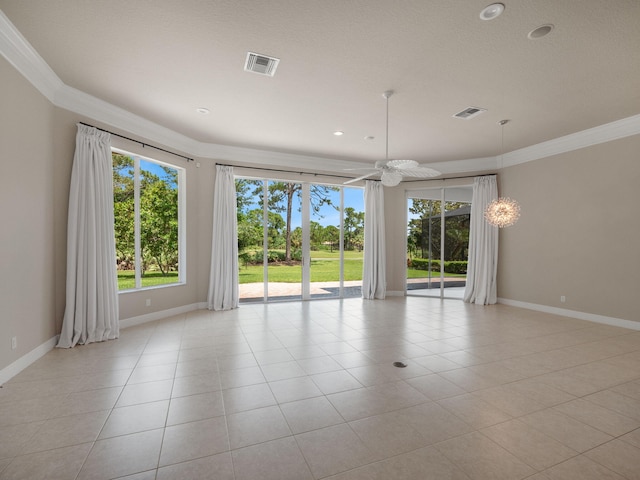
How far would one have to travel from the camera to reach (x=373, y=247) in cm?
716

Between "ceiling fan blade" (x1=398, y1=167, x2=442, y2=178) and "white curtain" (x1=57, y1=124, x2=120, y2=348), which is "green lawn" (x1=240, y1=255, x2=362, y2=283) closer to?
"white curtain" (x1=57, y1=124, x2=120, y2=348)

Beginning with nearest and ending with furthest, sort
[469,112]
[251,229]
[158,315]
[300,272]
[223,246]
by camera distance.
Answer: [469,112]
[158,315]
[223,246]
[251,229]
[300,272]

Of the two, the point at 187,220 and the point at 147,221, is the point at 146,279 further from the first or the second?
the point at 187,220

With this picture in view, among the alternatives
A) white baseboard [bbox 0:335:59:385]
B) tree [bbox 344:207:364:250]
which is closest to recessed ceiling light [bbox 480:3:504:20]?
tree [bbox 344:207:364:250]

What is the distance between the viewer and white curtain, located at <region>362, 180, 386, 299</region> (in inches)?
281

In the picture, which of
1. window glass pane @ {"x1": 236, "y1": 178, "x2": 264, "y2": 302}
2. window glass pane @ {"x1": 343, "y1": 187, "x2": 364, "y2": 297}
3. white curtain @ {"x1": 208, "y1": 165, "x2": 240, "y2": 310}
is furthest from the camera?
window glass pane @ {"x1": 343, "y1": 187, "x2": 364, "y2": 297}

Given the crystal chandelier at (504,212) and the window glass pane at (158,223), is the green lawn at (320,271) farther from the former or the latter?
the crystal chandelier at (504,212)

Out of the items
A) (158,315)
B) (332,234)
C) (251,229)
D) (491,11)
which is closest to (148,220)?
(158,315)

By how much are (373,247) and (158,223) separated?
4581 mm

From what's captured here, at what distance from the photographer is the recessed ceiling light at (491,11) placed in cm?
232

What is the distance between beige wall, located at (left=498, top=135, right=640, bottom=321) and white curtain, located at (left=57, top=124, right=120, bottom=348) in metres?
7.39

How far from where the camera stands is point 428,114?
171 inches

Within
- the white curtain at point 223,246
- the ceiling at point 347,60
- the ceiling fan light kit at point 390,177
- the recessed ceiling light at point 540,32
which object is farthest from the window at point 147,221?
the recessed ceiling light at point 540,32

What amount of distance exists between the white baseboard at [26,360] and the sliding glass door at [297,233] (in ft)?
11.1
